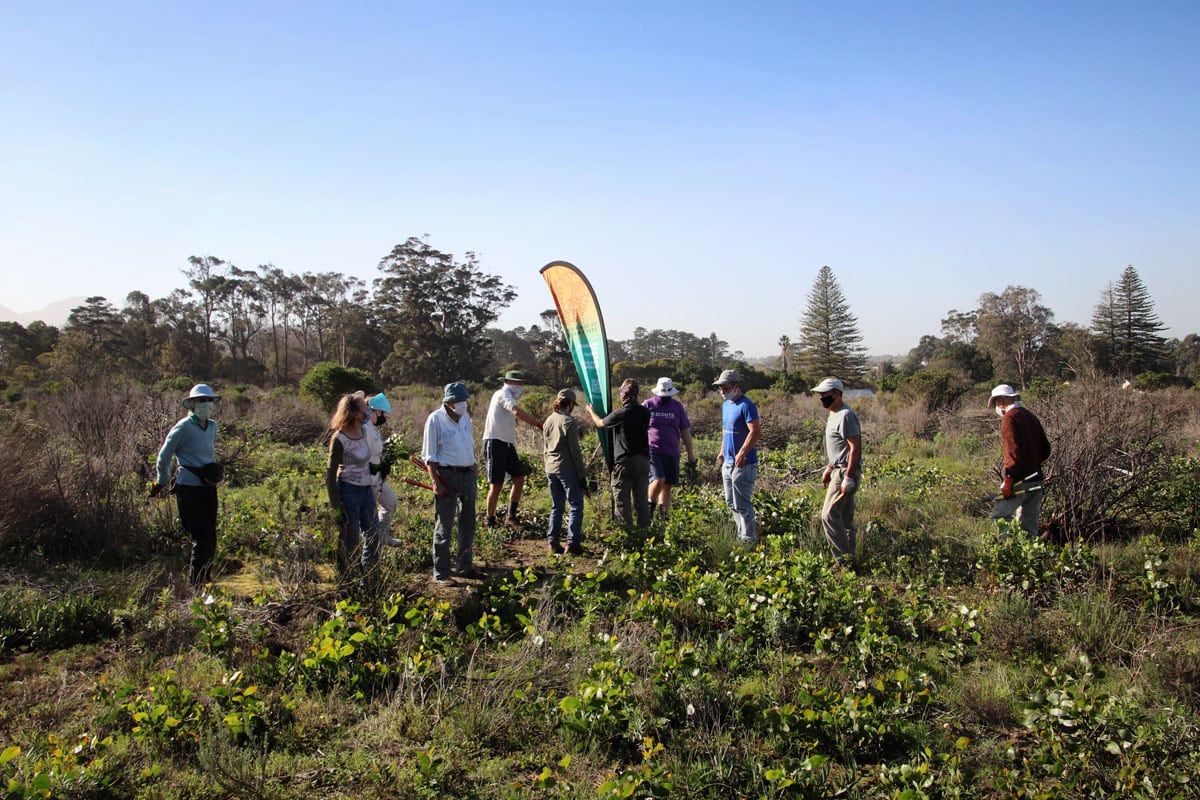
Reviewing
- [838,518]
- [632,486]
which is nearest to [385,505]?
[632,486]

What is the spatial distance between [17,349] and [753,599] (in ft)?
118

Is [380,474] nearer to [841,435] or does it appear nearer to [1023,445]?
[841,435]

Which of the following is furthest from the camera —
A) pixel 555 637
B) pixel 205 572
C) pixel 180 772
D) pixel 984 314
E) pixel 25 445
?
pixel 984 314

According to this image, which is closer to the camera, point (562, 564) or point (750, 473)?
point (562, 564)

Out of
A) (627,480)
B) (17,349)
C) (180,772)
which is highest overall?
(17,349)

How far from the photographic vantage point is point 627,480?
6.20m

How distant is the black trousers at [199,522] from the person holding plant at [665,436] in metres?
3.87

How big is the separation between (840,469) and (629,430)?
72.6 inches

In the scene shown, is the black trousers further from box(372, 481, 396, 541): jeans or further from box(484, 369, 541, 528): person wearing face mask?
box(484, 369, 541, 528): person wearing face mask

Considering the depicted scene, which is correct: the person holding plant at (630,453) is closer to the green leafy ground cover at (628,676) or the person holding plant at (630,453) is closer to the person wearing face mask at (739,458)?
the green leafy ground cover at (628,676)

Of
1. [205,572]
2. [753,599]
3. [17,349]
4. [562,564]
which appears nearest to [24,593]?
[205,572]

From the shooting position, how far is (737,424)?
6035 millimetres

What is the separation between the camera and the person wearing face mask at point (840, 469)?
5.12 metres

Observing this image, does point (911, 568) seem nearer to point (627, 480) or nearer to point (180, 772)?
point (627, 480)
